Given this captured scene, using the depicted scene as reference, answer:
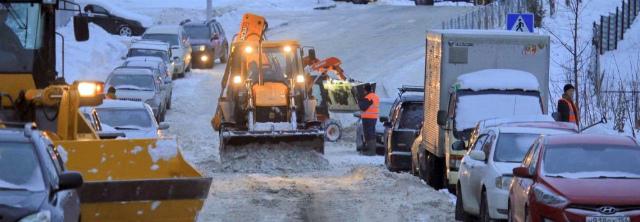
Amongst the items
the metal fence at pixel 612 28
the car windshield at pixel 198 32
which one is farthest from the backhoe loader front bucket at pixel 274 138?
the car windshield at pixel 198 32

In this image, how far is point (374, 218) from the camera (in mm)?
17047

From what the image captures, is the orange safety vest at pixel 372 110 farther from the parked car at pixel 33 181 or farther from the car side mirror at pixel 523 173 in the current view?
Result: the parked car at pixel 33 181

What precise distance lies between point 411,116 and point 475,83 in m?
4.95

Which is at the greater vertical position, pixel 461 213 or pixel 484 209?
pixel 484 209

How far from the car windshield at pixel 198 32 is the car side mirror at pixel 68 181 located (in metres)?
39.7

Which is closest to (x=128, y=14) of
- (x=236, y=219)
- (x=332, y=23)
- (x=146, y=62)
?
(x=332, y=23)

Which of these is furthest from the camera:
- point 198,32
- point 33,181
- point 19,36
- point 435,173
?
point 198,32

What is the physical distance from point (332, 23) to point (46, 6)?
1944 inches

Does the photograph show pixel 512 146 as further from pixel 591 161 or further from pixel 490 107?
pixel 490 107

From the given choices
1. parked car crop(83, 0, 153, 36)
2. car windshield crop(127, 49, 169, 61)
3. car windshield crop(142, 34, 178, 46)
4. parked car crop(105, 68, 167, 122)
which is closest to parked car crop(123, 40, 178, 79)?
car windshield crop(127, 49, 169, 61)

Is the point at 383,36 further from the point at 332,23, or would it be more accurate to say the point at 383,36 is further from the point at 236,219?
the point at 236,219

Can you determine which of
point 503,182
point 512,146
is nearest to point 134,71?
point 512,146

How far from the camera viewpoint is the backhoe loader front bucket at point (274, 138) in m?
25.4

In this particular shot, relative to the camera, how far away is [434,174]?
22609mm
